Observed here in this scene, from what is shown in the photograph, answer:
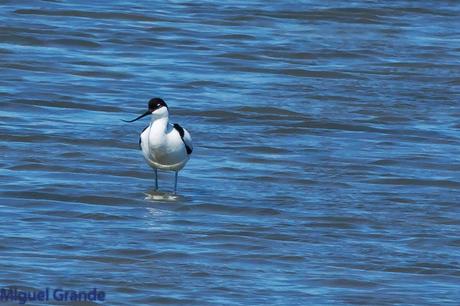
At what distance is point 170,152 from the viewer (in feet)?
42.5

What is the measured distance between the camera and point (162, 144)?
12984 mm

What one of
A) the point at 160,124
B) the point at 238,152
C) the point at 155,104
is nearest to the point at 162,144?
the point at 160,124

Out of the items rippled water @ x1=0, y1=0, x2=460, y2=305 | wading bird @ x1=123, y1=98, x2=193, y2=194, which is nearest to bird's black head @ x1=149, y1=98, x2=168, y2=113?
wading bird @ x1=123, y1=98, x2=193, y2=194

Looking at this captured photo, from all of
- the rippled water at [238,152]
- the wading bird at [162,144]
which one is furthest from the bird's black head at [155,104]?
the rippled water at [238,152]

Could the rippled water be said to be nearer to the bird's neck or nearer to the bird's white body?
the bird's white body

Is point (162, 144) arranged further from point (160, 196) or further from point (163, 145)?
point (160, 196)

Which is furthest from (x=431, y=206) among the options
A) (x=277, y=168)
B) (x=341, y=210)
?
(x=277, y=168)

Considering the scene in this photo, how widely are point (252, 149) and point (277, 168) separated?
762 mm

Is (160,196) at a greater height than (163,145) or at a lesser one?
lesser

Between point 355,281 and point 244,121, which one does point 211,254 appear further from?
point 244,121

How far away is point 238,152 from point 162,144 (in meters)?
1.65

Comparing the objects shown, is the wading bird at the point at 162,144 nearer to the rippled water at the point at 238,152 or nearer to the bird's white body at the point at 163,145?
the bird's white body at the point at 163,145

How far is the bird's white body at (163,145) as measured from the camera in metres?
13.0

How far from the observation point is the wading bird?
1298 centimetres
